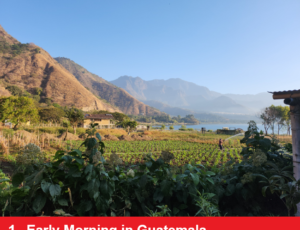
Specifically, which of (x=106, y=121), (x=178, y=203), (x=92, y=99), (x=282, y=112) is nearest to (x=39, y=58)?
(x=92, y=99)

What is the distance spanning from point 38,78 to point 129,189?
125 metres

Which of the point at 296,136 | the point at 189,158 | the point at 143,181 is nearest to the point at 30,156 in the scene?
the point at 143,181

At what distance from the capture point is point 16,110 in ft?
69.4

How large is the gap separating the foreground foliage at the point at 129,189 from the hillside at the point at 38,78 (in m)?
107

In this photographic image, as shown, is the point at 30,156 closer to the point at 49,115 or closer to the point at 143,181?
the point at 143,181

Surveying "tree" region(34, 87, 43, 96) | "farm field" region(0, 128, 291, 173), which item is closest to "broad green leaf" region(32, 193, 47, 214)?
"farm field" region(0, 128, 291, 173)

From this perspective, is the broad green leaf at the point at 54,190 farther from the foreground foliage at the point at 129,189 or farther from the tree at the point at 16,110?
the tree at the point at 16,110

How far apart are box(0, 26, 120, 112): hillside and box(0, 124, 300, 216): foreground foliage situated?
107267 millimetres

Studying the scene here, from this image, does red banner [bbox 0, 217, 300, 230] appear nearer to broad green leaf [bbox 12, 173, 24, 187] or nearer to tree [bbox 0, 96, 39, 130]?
broad green leaf [bbox 12, 173, 24, 187]

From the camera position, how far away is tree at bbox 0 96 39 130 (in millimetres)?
20453

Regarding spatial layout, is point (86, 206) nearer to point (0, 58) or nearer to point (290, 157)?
point (290, 157)

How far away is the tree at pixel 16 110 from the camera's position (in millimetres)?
20453

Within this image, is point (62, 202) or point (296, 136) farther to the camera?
point (296, 136)

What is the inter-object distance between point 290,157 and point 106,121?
197ft
